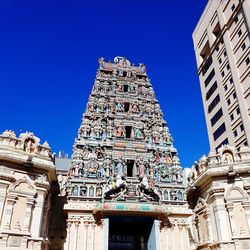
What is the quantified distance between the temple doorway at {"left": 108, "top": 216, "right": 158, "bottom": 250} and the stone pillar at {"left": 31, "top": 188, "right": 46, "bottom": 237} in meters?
5.97

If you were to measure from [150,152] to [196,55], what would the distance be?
96.3ft

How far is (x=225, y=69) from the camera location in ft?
138

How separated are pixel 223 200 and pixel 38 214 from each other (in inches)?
524

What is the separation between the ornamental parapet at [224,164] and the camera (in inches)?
853

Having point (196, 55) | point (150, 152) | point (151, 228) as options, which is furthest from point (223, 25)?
point (151, 228)

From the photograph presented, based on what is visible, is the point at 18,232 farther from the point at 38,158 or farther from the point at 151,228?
the point at 151,228

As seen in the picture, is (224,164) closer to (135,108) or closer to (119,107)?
(135,108)

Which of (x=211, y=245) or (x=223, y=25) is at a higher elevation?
(x=223, y=25)

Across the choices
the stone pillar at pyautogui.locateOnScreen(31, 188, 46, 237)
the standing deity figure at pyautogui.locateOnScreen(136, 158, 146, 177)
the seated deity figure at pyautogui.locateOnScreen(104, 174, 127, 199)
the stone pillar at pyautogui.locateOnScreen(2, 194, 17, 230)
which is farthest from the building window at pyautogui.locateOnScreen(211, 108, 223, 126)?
the stone pillar at pyautogui.locateOnScreen(2, 194, 17, 230)

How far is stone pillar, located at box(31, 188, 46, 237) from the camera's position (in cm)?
1947

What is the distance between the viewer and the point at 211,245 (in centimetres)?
2077

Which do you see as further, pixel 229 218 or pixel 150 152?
pixel 150 152

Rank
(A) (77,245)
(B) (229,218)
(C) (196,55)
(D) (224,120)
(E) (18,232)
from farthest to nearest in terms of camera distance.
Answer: (C) (196,55) < (D) (224,120) < (A) (77,245) < (B) (229,218) < (E) (18,232)

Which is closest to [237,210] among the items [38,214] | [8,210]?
[38,214]
